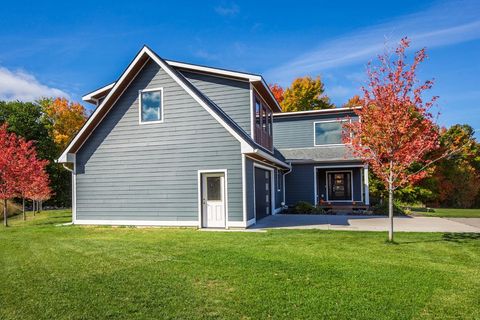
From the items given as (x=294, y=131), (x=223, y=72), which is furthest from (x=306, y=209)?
(x=223, y=72)

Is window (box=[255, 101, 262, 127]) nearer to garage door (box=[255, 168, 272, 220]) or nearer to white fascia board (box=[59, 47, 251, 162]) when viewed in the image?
garage door (box=[255, 168, 272, 220])

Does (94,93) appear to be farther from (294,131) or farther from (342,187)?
(342,187)

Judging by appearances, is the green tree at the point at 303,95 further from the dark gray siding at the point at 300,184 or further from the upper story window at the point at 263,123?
the upper story window at the point at 263,123

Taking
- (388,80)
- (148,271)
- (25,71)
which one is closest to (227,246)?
(148,271)

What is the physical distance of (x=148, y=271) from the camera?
5.89m

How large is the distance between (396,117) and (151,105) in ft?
29.0

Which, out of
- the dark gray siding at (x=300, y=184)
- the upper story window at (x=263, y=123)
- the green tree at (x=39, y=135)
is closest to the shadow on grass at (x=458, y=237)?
the upper story window at (x=263, y=123)

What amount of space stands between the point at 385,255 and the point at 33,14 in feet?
48.5

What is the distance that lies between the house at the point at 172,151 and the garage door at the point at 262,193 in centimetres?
5

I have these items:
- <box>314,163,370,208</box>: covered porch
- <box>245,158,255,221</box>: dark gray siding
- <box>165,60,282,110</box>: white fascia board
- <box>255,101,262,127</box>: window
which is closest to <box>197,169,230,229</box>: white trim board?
<box>245,158,255,221</box>: dark gray siding

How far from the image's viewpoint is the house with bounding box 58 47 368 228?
451 inches

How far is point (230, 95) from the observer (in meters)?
13.2

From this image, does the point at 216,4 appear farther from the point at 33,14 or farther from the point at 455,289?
the point at 455,289

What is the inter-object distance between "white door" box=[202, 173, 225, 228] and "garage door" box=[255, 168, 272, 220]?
1837mm
